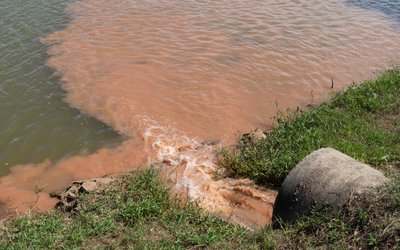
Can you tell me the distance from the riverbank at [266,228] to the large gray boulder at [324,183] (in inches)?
5.1

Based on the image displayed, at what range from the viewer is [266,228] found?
4727 mm

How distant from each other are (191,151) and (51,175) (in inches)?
81.2

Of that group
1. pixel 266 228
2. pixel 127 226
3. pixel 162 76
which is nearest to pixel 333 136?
pixel 266 228

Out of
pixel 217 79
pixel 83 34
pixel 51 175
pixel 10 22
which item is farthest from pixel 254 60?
pixel 10 22

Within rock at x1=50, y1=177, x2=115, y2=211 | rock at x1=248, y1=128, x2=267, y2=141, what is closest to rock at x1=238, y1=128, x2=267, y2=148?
rock at x1=248, y1=128, x2=267, y2=141

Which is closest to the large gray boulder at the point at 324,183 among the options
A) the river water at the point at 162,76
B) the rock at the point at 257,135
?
the river water at the point at 162,76

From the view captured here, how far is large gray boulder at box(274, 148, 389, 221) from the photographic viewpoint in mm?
4421

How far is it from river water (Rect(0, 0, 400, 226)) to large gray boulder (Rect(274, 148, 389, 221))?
90 cm

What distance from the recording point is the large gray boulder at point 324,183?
442cm

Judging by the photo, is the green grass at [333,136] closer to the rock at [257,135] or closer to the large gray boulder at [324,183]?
the rock at [257,135]

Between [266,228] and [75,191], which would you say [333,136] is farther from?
[75,191]

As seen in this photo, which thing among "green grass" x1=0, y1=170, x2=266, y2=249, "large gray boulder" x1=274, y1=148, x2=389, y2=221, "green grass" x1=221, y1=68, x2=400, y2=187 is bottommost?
"green grass" x1=0, y1=170, x2=266, y2=249

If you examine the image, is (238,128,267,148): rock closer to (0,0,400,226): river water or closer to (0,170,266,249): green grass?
(0,0,400,226): river water

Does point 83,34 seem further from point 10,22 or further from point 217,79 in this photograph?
point 217,79
